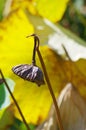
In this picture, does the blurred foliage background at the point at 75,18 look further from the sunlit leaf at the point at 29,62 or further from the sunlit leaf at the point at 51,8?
the sunlit leaf at the point at 29,62

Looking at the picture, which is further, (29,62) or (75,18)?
(75,18)

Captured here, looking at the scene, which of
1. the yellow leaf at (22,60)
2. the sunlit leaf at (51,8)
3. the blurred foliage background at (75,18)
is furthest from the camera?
the blurred foliage background at (75,18)

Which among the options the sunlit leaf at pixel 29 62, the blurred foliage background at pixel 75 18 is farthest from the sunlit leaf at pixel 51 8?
the blurred foliage background at pixel 75 18

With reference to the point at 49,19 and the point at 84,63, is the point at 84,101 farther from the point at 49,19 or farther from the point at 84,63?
the point at 49,19

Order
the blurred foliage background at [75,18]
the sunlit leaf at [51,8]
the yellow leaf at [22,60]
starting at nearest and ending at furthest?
the yellow leaf at [22,60] → the sunlit leaf at [51,8] → the blurred foliage background at [75,18]

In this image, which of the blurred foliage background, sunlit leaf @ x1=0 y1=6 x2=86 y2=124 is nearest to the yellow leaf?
sunlit leaf @ x1=0 y1=6 x2=86 y2=124

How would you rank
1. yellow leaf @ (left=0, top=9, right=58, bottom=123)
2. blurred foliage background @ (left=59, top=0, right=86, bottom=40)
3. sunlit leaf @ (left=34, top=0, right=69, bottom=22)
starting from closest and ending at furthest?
yellow leaf @ (left=0, top=9, right=58, bottom=123)
sunlit leaf @ (left=34, top=0, right=69, bottom=22)
blurred foliage background @ (left=59, top=0, right=86, bottom=40)

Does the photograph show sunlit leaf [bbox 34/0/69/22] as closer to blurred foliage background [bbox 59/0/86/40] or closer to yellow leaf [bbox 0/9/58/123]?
yellow leaf [bbox 0/9/58/123]

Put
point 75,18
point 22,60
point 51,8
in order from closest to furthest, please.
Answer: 1. point 22,60
2. point 51,8
3. point 75,18

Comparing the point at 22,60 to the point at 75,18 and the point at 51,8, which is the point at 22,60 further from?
the point at 75,18

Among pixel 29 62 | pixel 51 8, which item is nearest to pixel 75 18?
pixel 51 8

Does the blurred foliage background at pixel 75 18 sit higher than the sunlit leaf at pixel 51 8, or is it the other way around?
the sunlit leaf at pixel 51 8

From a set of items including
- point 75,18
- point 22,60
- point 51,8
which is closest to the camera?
point 22,60
